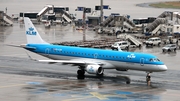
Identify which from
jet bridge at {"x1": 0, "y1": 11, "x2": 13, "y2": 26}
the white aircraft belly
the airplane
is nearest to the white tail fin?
the airplane

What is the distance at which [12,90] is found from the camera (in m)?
54.9

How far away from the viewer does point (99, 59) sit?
65875mm

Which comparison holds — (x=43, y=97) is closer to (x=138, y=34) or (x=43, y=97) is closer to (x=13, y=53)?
(x=13, y=53)

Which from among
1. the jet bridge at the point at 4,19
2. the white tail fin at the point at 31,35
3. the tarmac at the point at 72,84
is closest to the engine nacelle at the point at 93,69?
the tarmac at the point at 72,84

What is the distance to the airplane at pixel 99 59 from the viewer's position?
62.8m

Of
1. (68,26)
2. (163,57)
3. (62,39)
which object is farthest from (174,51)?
(68,26)

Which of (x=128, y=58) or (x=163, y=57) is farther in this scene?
(x=163, y=57)

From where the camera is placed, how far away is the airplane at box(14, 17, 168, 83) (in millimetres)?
62844

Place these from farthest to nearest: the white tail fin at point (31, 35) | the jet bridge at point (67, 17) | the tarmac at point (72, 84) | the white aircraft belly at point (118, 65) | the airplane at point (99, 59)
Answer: the jet bridge at point (67, 17), the white tail fin at point (31, 35), the white aircraft belly at point (118, 65), the airplane at point (99, 59), the tarmac at point (72, 84)

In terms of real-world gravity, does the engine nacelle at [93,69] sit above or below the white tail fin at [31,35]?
below

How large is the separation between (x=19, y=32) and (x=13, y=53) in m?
38.5

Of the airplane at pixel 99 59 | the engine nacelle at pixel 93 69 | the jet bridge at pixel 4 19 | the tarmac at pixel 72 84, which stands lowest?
the tarmac at pixel 72 84

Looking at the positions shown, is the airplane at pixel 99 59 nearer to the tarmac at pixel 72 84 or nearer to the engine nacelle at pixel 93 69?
the engine nacelle at pixel 93 69

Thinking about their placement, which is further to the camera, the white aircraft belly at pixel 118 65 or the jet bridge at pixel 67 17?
the jet bridge at pixel 67 17
